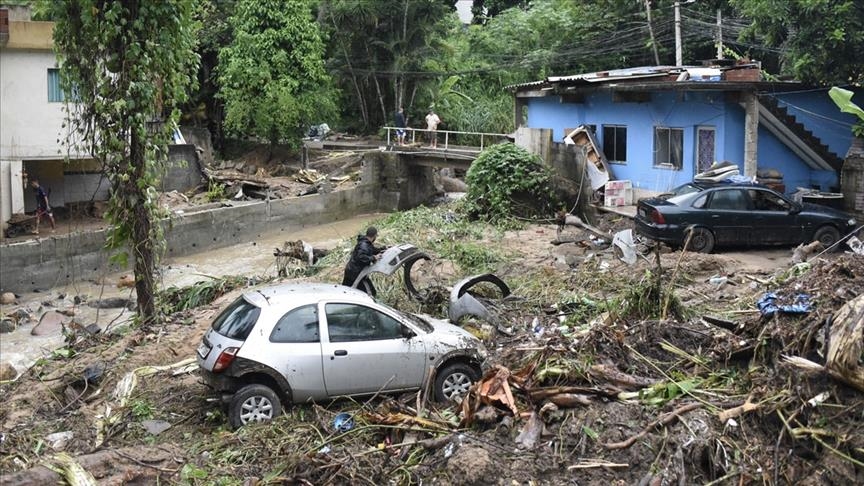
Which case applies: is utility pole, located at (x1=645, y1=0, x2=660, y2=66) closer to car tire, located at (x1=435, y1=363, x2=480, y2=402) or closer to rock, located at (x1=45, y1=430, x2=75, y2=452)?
car tire, located at (x1=435, y1=363, x2=480, y2=402)

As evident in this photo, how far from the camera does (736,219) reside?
1786cm

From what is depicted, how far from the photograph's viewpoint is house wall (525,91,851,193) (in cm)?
2089

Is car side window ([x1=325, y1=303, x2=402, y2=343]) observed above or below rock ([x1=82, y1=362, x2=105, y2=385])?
above

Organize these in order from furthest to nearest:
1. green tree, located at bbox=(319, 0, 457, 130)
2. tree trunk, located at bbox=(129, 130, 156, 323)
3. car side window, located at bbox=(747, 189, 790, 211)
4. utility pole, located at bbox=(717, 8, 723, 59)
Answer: green tree, located at bbox=(319, 0, 457, 130), utility pole, located at bbox=(717, 8, 723, 59), car side window, located at bbox=(747, 189, 790, 211), tree trunk, located at bbox=(129, 130, 156, 323)

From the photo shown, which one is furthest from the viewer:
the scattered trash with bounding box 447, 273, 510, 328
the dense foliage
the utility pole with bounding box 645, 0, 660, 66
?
the utility pole with bounding box 645, 0, 660, 66

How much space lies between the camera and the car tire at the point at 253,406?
359 inches

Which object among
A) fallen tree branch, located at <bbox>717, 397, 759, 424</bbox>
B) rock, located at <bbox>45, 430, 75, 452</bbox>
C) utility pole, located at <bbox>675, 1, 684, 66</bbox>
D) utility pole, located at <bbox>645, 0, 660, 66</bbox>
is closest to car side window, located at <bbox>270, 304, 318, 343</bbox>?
rock, located at <bbox>45, 430, 75, 452</bbox>

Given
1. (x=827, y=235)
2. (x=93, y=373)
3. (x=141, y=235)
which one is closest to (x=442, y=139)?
(x=827, y=235)

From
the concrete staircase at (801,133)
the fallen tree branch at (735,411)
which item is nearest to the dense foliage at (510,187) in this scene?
the concrete staircase at (801,133)

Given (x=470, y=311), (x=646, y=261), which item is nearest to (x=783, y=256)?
(x=646, y=261)

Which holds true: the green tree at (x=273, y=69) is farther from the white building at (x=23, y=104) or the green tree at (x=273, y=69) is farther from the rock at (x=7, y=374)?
the rock at (x=7, y=374)

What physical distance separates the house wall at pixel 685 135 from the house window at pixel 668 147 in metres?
0.12

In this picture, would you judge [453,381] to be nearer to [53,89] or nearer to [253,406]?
[253,406]

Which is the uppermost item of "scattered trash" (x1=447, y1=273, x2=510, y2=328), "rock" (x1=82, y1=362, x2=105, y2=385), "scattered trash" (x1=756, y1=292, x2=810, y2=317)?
"scattered trash" (x1=756, y1=292, x2=810, y2=317)
